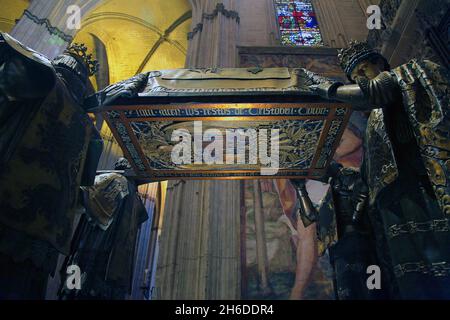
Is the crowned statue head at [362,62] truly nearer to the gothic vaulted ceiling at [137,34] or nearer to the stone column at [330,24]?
the stone column at [330,24]

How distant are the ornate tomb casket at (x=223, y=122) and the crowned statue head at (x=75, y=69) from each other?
0.42 feet

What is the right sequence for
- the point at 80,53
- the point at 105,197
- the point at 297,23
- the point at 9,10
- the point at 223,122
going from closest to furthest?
the point at 80,53
the point at 223,122
the point at 105,197
the point at 9,10
the point at 297,23

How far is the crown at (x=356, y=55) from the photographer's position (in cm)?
223

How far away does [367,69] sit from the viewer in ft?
7.26

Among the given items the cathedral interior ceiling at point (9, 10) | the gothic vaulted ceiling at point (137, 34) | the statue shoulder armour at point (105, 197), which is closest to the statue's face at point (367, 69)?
the statue shoulder armour at point (105, 197)

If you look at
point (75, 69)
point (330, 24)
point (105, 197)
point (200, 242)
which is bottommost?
point (105, 197)

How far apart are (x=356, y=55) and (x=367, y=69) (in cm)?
14

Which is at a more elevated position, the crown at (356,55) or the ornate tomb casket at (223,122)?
the crown at (356,55)

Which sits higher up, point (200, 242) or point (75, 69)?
point (75, 69)

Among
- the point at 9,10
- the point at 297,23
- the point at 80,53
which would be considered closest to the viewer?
the point at 80,53

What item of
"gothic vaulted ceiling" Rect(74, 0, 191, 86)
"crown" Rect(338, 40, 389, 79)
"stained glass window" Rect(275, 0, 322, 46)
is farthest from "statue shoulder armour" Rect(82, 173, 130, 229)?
"gothic vaulted ceiling" Rect(74, 0, 191, 86)

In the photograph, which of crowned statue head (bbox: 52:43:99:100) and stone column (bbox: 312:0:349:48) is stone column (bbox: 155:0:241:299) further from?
stone column (bbox: 312:0:349:48)

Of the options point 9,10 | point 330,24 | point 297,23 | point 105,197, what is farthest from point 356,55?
point 9,10

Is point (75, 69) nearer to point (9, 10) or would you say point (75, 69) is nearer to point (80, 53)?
point (80, 53)
